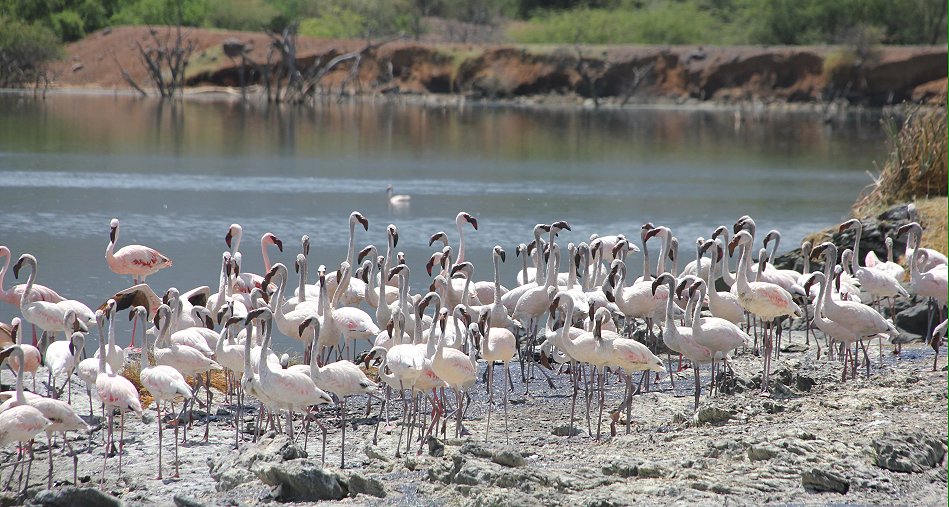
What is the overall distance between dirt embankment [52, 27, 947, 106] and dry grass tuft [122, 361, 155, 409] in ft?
209

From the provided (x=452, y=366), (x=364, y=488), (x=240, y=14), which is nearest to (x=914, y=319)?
(x=452, y=366)

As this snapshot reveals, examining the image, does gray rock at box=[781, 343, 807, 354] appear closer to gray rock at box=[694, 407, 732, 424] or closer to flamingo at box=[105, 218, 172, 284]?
gray rock at box=[694, 407, 732, 424]

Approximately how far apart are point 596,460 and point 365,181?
23.7 meters

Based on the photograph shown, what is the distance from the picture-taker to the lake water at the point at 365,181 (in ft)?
68.7

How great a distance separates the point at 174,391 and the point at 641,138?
42.6 m

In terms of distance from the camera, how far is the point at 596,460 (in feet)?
29.0

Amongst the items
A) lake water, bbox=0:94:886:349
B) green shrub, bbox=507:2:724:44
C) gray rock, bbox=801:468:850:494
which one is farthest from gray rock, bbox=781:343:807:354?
green shrub, bbox=507:2:724:44

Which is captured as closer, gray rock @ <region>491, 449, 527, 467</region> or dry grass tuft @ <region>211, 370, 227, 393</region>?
gray rock @ <region>491, 449, 527, 467</region>

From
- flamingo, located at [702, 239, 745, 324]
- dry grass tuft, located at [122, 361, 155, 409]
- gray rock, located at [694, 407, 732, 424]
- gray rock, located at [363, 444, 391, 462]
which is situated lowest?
dry grass tuft, located at [122, 361, 155, 409]

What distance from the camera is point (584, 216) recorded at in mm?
25797

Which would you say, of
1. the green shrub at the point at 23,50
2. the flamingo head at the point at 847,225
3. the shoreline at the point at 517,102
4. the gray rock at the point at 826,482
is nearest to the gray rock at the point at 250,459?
the gray rock at the point at 826,482

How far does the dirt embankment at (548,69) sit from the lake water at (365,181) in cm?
1605

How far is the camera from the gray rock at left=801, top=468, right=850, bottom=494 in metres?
8.05

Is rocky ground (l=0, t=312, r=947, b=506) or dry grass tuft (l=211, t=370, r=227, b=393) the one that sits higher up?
rocky ground (l=0, t=312, r=947, b=506)
